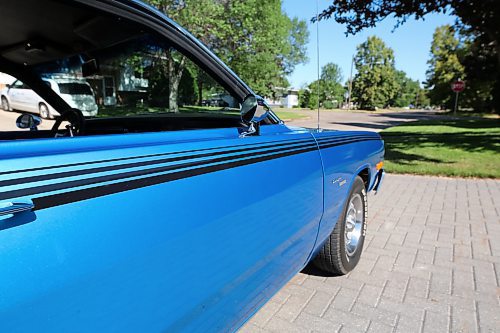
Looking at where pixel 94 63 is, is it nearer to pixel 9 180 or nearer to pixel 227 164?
pixel 227 164

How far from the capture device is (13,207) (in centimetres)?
84

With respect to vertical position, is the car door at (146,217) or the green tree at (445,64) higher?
the green tree at (445,64)

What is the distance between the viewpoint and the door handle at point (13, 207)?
2.73ft

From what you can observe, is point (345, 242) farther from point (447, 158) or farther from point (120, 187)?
point (447, 158)

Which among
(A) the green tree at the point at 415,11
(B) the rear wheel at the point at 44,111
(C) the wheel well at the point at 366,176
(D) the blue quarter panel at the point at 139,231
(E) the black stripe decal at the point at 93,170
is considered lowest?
(C) the wheel well at the point at 366,176

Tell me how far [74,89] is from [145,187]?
4.54 ft

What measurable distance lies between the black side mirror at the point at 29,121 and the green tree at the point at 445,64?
50.6m

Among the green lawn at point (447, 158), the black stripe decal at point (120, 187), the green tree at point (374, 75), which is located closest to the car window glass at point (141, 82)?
the black stripe decal at point (120, 187)

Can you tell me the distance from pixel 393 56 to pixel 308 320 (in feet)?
257

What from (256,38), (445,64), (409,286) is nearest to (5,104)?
(409,286)

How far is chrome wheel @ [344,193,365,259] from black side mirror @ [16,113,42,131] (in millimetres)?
2515

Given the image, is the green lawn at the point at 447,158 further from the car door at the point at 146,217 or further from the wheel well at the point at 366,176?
the car door at the point at 146,217

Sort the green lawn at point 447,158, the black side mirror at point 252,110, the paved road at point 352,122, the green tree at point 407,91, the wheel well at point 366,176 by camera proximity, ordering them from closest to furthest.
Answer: the black side mirror at point 252,110 → the wheel well at point 366,176 → the green lawn at point 447,158 → the paved road at point 352,122 → the green tree at point 407,91

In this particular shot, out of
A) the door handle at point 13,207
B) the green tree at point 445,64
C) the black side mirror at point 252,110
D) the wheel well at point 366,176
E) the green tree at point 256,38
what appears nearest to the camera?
the door handle at point 13,207
